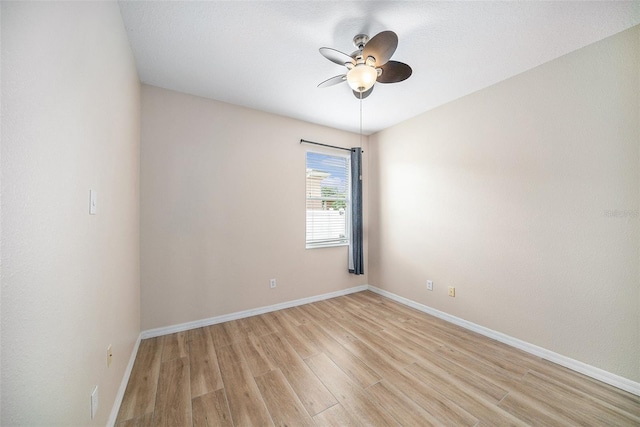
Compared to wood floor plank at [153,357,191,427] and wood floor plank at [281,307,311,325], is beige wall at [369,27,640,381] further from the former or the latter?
wood floor plank at [153,357,191,427]

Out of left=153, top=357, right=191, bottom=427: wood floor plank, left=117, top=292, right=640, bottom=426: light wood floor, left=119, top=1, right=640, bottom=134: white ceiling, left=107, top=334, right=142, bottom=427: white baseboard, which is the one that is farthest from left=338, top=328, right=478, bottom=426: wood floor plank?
left=119, top=1, right=640, bottom=134: white ceiling

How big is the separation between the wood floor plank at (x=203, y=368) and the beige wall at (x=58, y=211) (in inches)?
19.3

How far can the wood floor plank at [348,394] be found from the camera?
140 cm

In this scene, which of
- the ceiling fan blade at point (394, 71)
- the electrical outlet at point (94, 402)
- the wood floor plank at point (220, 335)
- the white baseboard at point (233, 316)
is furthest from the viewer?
the white baseboard at point (233, 316)

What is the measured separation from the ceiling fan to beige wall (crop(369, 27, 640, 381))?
4.27 ft

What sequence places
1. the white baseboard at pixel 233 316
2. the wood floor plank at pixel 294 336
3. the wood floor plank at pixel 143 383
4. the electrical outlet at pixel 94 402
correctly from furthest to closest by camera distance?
the white baseboard at pixel 233 316
the wood floor plank at pixel 294 336
the wood floor plank at pixel 143 383
the electrical outlet at pixel 94 402

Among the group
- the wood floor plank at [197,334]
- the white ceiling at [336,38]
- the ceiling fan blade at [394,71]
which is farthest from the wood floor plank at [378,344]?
the white ceiling at [336,38]

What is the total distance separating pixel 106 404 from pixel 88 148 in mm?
1365

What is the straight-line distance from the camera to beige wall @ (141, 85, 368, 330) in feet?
7.63

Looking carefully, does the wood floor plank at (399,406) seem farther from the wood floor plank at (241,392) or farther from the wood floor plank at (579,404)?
the wood floor plank at (579,404)

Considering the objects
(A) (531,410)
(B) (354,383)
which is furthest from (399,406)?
(A) (531,410)

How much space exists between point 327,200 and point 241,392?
8.11 ft

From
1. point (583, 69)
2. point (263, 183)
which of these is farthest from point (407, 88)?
point (263, 183)

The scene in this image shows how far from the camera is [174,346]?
214cm
